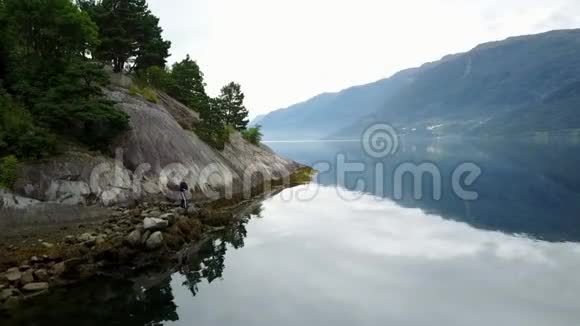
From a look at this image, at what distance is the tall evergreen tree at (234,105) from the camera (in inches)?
2842

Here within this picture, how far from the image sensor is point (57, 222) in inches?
984

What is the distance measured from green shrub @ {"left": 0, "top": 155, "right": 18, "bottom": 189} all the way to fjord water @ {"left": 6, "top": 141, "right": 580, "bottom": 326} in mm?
10643

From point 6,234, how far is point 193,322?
46.3 feet

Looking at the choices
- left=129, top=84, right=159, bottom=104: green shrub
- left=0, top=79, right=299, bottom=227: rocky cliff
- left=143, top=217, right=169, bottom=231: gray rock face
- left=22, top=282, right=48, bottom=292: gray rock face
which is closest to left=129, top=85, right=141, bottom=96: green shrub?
left=129, top=84, right=159, bottom=104: green shrub

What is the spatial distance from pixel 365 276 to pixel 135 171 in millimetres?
23262

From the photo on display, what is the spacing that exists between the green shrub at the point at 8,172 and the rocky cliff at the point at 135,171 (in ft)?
1.39

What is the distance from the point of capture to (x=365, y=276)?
22266 mm

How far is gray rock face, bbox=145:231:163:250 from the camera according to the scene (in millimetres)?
23703

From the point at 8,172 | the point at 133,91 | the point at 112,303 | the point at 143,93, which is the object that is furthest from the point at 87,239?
the point at 143,93

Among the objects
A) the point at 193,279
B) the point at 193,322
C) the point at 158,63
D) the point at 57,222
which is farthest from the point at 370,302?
the point at 158,63

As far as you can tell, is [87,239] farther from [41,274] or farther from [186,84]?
[186,84]

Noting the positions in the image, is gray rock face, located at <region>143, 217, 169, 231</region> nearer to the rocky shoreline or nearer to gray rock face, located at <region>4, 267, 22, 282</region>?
the rocky shoreline

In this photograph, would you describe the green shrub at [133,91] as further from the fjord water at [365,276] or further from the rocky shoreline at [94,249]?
the fjord water at [365,276]

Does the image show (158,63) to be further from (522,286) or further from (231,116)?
(522,286)
